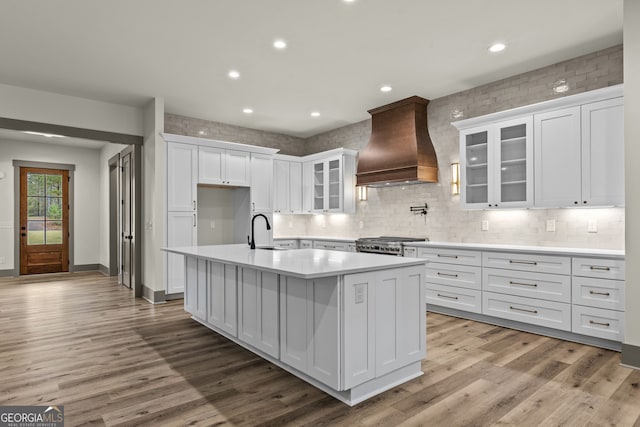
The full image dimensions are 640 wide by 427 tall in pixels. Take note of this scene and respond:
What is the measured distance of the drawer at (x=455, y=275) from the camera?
14.4ft

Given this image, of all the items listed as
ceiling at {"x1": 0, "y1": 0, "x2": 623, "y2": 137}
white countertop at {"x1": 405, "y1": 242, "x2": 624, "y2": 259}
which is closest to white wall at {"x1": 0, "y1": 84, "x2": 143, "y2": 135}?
ceiling at {"x1": 0, "y1": 0, "x2": 623, "y2": 137}

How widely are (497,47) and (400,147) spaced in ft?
6.29

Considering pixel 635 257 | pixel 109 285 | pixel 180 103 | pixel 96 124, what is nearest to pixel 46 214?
pixel 109 285

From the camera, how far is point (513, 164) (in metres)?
4.41

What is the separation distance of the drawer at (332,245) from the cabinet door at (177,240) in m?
2.16

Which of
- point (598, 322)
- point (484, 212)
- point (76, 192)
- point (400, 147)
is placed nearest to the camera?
point (598, 322)

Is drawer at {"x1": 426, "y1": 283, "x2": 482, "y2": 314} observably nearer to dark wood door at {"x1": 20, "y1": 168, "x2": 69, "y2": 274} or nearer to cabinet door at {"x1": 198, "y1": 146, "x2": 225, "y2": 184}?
cabinet door at {"x1": 198, "y1": 146, "x2": 225, "y2": 184}

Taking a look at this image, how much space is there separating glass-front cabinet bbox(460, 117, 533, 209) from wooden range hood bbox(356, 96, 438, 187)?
2.03ft

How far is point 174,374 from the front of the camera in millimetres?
2957

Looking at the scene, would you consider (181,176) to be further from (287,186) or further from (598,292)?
(598,292)

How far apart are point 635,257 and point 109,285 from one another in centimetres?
763

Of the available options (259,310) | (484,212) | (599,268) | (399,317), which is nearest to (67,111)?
(259,310)

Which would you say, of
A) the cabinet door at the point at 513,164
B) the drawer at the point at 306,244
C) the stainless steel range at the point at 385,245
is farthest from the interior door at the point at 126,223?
the cabinet door at the point at 513,164

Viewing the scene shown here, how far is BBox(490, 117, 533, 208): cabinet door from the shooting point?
4.23 m
